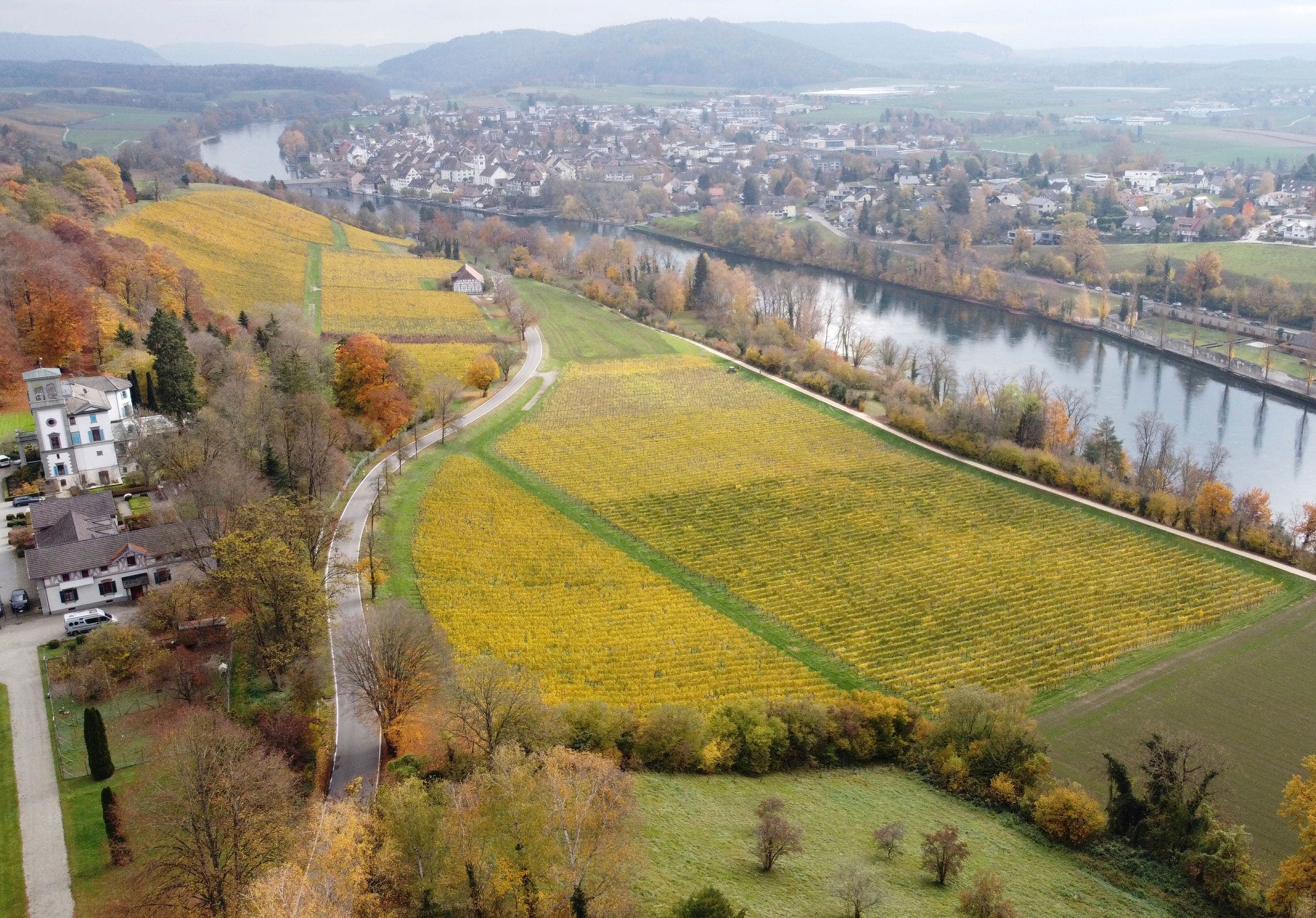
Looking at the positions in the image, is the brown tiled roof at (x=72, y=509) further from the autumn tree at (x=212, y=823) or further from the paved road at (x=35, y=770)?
the autumn tree at (x=212, y=823)

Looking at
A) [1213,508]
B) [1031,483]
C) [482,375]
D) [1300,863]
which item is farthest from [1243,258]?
[1300,863]

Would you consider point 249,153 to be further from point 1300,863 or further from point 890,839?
point 1300,863

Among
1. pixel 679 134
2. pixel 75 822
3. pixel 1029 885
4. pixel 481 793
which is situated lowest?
pixel 1029 885

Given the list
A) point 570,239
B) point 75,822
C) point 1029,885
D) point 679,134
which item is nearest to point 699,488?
point 1029,885

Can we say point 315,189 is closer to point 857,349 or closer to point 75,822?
point 857,349

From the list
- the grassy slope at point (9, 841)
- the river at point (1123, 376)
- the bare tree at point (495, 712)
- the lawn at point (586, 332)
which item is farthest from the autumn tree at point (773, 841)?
the lawn at point (586, 332)
